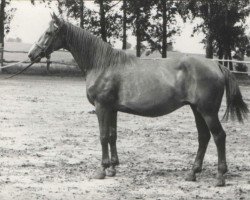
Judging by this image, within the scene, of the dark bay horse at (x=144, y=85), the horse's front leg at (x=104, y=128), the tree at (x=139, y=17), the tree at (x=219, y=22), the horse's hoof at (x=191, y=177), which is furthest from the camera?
the tree at (x=139, y=17)

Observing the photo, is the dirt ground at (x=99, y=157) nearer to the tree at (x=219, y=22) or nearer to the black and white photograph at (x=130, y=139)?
the black and white photograph at (x=130, y=139)

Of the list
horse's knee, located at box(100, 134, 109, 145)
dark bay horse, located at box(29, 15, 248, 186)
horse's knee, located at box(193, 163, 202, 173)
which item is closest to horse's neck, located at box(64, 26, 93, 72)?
dark bay horse, located at box(29, 15, 248, 186)

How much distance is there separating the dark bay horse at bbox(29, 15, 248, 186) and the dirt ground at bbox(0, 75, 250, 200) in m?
0.38

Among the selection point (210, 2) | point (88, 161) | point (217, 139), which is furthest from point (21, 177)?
point (210, 2)

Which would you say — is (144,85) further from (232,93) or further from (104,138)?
(232,93)

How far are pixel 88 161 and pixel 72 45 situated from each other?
196 cm

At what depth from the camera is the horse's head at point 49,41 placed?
7309 millimetres

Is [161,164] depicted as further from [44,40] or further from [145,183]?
[44,40]

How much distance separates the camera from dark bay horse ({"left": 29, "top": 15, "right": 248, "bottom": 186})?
270 inches

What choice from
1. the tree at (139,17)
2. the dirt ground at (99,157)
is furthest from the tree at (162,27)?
the dirt ground at (99,157)

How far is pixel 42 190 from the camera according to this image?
626 cm

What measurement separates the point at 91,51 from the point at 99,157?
1989 millimetres

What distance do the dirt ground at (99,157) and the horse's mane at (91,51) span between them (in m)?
1.65

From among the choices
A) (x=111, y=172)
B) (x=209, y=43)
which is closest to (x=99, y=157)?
(x=111, y=172)
